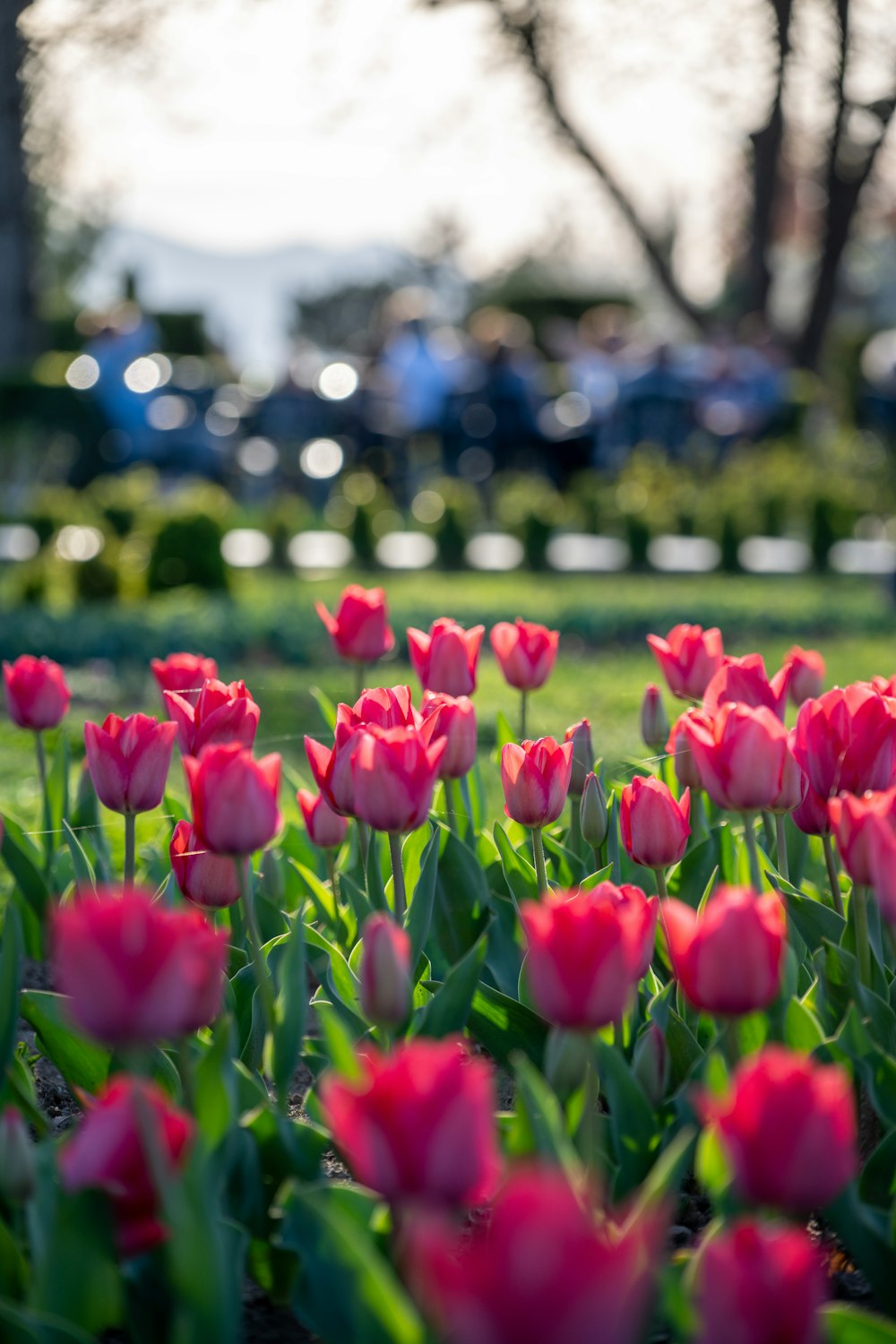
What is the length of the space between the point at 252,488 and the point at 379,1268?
1521 cm

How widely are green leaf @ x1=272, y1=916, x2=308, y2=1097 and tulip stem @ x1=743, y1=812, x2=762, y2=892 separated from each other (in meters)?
0.52

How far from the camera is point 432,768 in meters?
1.65

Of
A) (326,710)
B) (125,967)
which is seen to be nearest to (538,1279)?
(125,967)

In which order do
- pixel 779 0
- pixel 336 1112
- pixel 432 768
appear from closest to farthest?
pixel 336 1112 < pixel 432 768 < pixel 779 0

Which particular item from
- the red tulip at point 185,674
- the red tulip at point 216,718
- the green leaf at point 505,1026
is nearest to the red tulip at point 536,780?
the green leaf at point 505,1026

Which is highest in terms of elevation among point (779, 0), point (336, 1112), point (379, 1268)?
point (779, 0)

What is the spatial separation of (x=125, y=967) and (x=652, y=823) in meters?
0.83

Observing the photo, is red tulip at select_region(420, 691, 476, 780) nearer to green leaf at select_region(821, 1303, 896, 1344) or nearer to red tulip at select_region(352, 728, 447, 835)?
red tulip at select_region(352, 728, 447, 835)

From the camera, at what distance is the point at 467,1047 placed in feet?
6.43

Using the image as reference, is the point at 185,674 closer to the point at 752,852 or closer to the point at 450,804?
the point at 450,804

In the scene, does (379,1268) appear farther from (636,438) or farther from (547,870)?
(636,438)

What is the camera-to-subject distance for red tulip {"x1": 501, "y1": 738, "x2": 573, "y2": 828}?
1905 mm

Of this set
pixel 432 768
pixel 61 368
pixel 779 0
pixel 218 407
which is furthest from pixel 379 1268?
pixel 779 0

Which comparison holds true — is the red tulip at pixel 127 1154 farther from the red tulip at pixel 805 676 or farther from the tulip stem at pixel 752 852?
the red tulip at pixel 805 676
